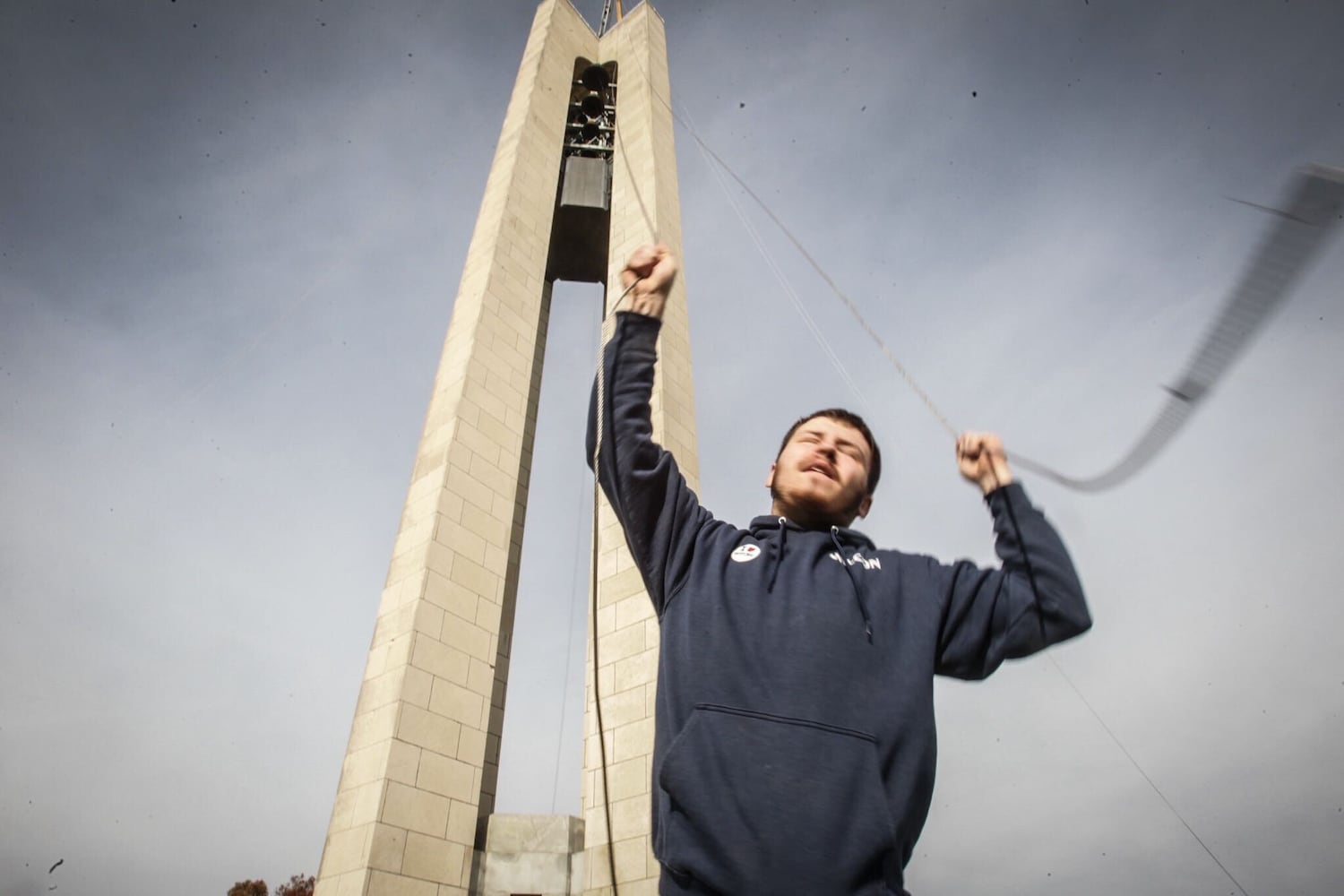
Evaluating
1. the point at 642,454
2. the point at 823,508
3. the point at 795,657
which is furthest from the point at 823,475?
the point at 795,657

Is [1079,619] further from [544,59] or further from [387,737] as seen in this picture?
[544,59]

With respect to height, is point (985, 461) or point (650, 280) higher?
point (650, 280)

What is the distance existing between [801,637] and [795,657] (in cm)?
5

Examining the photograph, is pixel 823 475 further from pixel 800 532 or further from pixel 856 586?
pixel 856 586

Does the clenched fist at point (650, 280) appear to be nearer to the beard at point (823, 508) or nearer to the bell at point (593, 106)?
the beard at point (823, 508)

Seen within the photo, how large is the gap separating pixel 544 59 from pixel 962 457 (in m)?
12.8

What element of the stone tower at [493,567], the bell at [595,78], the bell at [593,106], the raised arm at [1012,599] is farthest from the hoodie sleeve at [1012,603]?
the bell at [595,78]

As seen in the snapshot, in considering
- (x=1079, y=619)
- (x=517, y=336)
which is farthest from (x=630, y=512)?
(x=517, y=336)

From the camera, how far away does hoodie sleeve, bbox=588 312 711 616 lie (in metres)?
1.92

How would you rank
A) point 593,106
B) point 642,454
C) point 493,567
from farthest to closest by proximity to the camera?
point 593,106, point 493,567, point 642,454

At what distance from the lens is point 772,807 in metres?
1.37

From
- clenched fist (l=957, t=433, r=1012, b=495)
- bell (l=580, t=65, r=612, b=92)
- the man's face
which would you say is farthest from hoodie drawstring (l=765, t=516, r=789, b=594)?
bell (l=580, t=65, r=612, b=92)

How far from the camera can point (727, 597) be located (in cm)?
174

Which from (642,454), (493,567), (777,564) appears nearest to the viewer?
(777,564)
